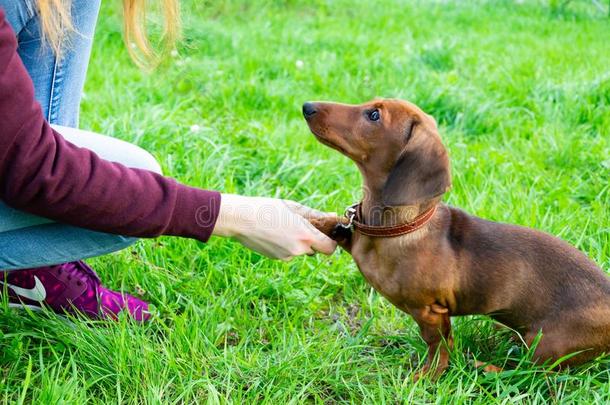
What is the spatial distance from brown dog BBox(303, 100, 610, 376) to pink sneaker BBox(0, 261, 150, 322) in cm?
72

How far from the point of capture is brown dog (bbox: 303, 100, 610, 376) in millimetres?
2205

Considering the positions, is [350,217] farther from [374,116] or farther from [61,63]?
[61,63]

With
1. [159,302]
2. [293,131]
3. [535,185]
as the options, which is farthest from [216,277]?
[535,185]

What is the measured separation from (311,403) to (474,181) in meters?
1.57

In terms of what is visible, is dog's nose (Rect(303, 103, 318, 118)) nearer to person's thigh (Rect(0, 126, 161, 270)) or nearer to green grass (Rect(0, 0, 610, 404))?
person's thigh (Rect(0, 126, 161, 270))

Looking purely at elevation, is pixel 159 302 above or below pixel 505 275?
below

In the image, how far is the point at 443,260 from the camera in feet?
7.34

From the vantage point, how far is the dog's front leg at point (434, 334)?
222 centimetres

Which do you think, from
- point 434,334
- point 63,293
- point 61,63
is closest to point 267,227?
point 434,334

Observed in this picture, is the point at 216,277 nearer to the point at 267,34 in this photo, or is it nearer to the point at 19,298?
the point at 19,298

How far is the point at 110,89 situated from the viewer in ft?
13.2

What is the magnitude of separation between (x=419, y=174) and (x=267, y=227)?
0.46 meters

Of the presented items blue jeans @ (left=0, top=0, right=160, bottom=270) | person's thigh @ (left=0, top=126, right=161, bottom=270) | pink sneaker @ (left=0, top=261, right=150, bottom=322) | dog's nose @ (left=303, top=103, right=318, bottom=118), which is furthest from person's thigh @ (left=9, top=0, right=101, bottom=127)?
dog's nose @ (left=303, top=103, right=318, bottom=118)

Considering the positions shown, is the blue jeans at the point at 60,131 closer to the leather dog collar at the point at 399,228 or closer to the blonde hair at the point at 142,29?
the blonde hair at the point at 142,29
